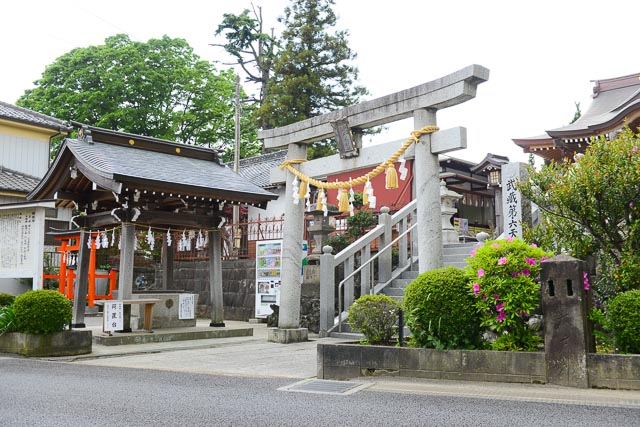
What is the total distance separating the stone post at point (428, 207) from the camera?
9.05 metres

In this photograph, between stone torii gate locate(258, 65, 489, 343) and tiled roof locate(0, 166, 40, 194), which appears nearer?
stone torii gate locate(258, 65, 489, 343)

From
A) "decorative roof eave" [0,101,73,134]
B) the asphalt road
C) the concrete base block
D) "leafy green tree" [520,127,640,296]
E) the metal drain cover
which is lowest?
the metal drain cover

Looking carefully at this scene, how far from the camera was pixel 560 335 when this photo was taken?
6.57 metres

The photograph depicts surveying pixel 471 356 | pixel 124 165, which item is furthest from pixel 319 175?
pixel 471 356

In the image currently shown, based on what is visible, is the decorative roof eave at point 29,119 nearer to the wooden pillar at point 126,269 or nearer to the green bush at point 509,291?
the wooden pillar at point 126,269

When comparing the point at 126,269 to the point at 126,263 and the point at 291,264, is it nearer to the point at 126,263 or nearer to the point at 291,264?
the point at 126,263

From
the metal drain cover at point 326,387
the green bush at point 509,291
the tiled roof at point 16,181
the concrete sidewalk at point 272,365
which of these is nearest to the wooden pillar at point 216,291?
the concrete sidewalk at point 272,365

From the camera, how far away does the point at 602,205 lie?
25.5 ft

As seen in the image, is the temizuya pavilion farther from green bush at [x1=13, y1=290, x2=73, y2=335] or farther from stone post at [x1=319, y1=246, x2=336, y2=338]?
stone post at [x1=319, y1=246, x2=336, y2=338]

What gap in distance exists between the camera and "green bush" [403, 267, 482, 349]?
23.7ft

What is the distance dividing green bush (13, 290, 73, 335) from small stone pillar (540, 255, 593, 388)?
860cm

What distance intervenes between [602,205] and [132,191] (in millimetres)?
9804

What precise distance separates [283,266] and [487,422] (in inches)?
297

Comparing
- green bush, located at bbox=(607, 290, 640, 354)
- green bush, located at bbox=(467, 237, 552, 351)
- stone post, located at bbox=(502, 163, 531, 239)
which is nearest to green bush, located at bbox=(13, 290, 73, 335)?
green bush, located at bbox=(467, 237, 552, 351)
